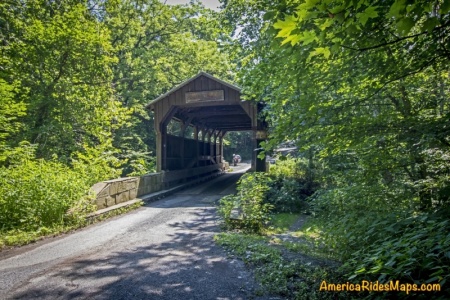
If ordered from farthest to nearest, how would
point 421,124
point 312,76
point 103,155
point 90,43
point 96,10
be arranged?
point 96,10, point 90,43, point 103,155, point 312,76, point 421,124

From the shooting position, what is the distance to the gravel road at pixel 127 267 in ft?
9.84

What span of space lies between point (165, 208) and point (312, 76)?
6.23 meters

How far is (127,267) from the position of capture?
3.68m

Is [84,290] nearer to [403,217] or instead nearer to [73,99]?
[403,217]

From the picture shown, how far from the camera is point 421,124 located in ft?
9.82

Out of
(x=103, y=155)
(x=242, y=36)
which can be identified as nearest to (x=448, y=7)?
(x=103, y=155)

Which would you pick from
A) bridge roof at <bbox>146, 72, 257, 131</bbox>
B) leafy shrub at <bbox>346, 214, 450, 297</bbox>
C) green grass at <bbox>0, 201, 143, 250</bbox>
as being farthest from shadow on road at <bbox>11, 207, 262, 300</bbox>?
bridge roof at <bbox>146, 72, 257, 131</bbox>

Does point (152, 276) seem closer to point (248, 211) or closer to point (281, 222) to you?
point (248, 211)

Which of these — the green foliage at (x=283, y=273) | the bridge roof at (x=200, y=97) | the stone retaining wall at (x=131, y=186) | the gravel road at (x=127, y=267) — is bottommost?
the gravel road at (x=127, y=267)

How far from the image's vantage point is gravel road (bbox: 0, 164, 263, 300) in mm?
2998

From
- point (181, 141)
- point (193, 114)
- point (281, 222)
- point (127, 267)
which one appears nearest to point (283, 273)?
point (127, 267)

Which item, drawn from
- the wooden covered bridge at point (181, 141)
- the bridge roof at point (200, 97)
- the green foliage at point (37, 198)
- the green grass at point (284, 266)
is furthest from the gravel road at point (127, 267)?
the bridge roof at point (200, 97)

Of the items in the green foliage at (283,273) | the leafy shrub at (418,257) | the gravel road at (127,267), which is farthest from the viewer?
the gravel road at (127,267)

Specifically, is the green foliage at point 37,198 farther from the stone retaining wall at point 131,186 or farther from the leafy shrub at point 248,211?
the leafy shrub at point 248,211
